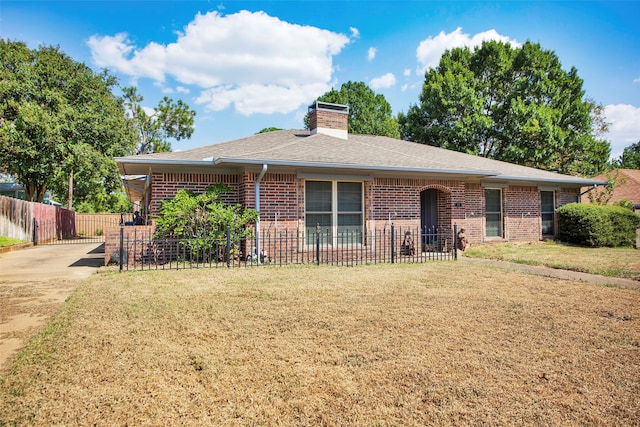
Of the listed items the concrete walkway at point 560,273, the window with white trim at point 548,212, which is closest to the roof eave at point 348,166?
the concrete walkway at point 560,273

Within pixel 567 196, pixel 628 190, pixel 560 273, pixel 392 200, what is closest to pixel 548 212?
pixel 567 196

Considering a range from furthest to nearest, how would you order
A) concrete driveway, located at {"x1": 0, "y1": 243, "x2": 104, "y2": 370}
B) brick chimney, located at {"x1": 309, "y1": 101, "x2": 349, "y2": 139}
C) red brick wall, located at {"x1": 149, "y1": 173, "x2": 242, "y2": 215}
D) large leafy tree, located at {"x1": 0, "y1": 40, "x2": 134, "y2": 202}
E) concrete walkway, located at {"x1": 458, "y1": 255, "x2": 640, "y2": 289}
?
large leafy tree, located at {"x1": 0, "y1": 40, "x2": 134, "y2": 202}
brick chimney, located at {"x1": 309, "y1": 101, "x2": 349, "y2": 139}
red brick wall, located at {"x1": 149, "y1": 173, "x2": 242, "y2": 215}
concrete walkway, located at {"x1": 458, "y1": 255, "x2": 640, "y2": 289}
concrete driveway, located at {"x1": 0, "y1": 243, "x2": 104, "y2": 370}

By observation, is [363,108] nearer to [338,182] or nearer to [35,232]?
[35,232]

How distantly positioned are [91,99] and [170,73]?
20.0 ft

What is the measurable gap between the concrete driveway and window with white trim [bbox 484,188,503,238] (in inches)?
491

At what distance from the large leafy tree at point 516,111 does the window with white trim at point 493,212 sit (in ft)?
42.8

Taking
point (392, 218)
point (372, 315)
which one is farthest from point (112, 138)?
point (372, 315)

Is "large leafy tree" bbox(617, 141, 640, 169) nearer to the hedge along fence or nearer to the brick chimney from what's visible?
the hedge along fence

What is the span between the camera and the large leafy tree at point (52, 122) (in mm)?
20531

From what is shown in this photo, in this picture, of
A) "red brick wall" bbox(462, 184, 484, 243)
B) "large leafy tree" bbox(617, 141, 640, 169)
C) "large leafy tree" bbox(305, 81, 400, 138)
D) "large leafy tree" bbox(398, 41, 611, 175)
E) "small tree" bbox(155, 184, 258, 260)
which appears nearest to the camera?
"small tree" bbox(155, 184, 258, 260)

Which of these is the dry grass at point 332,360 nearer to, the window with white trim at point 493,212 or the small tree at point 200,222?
the small tree at point 200,222

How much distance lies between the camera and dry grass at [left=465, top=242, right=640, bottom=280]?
29.4 ft

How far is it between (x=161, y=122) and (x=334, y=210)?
3282 cm

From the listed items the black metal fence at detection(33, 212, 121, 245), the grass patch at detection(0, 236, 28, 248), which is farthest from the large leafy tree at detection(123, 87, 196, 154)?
the grass patch at detection(0, 236, 28, 248)
